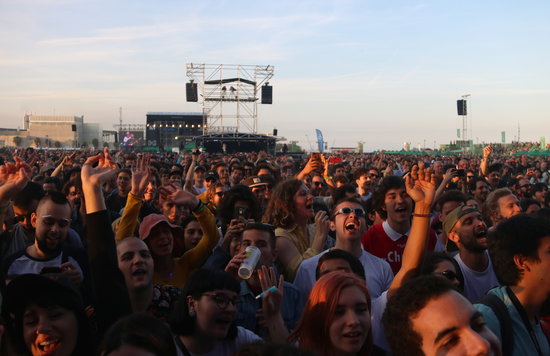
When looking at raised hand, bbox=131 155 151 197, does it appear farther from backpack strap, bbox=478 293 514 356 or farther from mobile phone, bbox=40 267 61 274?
backpack strap, bbox=478 293 514 356

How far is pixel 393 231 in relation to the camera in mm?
5309

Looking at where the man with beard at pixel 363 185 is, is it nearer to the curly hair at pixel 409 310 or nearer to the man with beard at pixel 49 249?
the man with beard at pixel 49 249

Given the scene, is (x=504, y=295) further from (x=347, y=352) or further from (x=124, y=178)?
(x=124, y=178)

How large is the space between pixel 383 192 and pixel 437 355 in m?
3.54

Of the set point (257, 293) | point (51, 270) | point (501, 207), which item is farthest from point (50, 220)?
point (501, 207)

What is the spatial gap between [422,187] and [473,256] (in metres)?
1.26

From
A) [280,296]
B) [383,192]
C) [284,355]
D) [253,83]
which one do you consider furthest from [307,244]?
[253,83]

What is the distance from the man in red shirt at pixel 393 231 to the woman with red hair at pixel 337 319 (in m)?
2.23

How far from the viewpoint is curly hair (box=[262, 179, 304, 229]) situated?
5.41 meters

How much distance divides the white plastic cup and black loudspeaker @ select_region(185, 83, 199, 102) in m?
41.9

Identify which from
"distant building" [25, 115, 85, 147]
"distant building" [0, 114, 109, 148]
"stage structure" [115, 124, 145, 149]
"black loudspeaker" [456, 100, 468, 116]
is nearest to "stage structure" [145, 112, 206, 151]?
"stage structure" [115, 124, 145, 149]

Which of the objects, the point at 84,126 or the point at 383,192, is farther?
the point at 84,126

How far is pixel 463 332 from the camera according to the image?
226 centimetres

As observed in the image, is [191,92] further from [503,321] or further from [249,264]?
[503,321]
